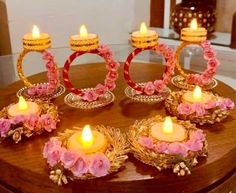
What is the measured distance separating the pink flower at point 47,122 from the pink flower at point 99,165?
0.65ft

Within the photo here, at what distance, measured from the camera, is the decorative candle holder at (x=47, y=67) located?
977 millimetres

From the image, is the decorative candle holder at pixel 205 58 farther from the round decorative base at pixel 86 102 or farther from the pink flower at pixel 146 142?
the pink flower at pixel 146 142

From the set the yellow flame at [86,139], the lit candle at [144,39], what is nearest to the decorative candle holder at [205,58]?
the lit candle at [144,39]

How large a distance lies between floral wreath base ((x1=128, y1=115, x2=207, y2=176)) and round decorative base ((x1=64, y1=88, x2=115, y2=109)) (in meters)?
0.25

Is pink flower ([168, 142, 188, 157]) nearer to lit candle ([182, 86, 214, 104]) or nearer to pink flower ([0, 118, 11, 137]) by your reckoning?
lit candle ([182, 86, 214, 104])

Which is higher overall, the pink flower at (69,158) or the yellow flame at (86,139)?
the yellow flame at (86,139)

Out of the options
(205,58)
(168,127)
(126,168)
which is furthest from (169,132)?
(205,58)

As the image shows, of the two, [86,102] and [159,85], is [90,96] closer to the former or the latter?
[86,102]

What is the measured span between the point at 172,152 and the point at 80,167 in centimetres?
17

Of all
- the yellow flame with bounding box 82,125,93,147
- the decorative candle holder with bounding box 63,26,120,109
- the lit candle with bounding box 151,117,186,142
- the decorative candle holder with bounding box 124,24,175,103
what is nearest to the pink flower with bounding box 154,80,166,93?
the decorative candle holder with bounding box 124,24,175,103

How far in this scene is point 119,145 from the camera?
77cm

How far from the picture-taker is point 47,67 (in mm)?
1032

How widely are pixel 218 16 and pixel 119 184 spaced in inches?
55.4

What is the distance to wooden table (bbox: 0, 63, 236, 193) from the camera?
706mm
